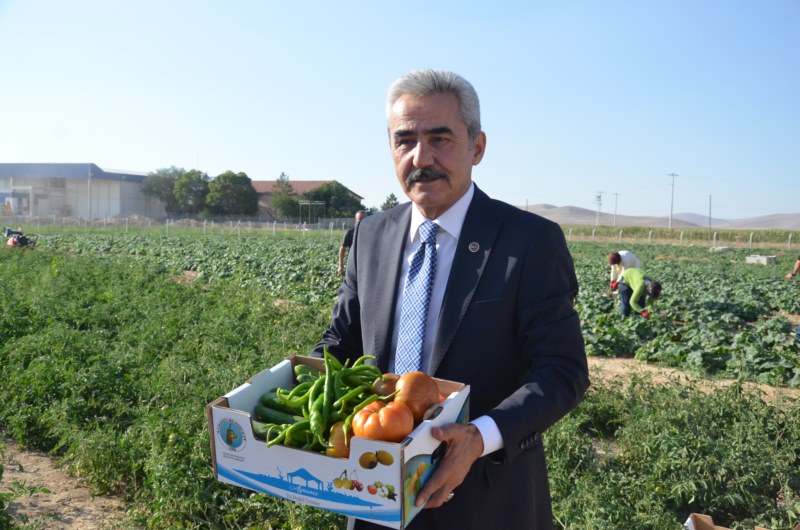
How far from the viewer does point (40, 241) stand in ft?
113

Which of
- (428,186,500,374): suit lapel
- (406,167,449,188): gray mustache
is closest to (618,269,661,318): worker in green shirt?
(428,186,500,374): suit lapel

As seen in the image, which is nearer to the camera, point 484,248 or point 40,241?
point 484,248

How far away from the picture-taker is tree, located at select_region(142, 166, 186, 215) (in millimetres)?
80812

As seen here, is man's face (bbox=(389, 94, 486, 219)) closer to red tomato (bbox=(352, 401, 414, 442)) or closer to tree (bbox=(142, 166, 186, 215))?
red tomato (bbox=(352, 401, 414, 442))

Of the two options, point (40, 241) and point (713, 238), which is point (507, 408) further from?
point (713, 238)

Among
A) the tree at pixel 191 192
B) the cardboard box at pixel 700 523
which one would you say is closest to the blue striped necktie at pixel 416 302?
the cardboard box at pixel 700 523

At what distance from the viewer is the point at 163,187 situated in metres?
80.8

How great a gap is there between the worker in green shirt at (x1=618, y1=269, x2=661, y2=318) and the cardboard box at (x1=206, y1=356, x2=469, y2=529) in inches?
437

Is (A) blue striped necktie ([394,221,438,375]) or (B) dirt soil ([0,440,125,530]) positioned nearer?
(A) blue striped necktie ([394,221,438,375])

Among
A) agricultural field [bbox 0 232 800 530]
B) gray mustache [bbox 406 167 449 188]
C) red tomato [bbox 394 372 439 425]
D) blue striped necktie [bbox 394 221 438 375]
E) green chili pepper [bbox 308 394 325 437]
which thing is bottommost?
agricultural field [bbox 0 232 800 530]

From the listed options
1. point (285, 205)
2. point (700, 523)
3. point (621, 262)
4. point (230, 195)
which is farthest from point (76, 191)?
point (700, 523)

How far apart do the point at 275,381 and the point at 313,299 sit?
12.3 meters

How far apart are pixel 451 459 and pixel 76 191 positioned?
3589 inches

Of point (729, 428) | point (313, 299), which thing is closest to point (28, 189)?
point (313, 299)
